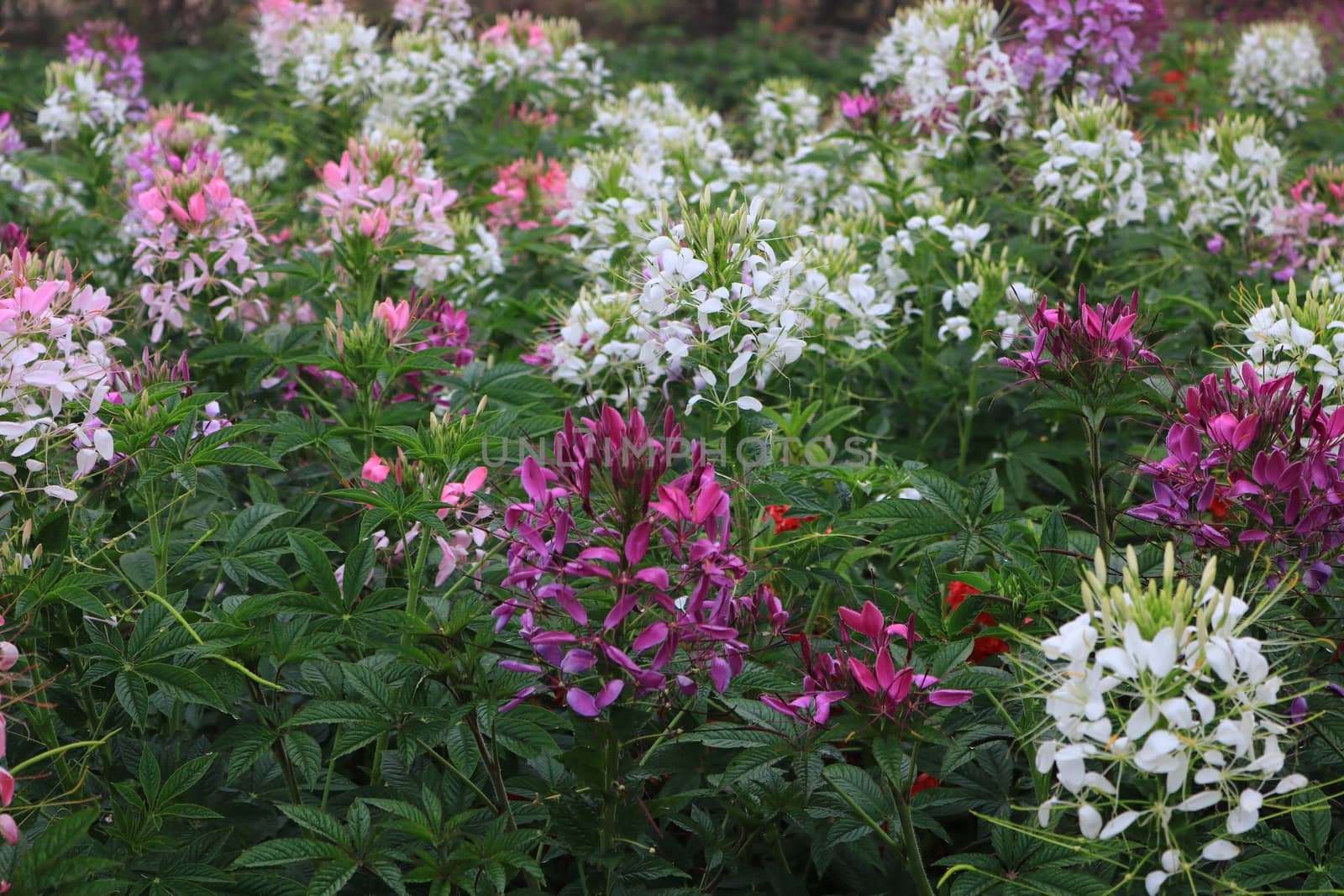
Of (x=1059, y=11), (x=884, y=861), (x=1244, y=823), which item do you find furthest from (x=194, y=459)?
(x=1059, y=11)

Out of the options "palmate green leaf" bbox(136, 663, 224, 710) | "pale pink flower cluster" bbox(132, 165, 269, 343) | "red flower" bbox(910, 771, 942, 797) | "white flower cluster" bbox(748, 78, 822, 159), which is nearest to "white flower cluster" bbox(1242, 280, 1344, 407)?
"red flower" bbox(910, 771, 942, 797)

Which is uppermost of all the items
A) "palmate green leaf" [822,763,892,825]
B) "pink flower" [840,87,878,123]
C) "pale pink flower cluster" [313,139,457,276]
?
"pink flower" [840,87,878,123]

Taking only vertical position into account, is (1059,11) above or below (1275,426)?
above

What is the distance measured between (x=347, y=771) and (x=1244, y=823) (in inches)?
59.9

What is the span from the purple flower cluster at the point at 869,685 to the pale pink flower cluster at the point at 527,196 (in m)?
2.68

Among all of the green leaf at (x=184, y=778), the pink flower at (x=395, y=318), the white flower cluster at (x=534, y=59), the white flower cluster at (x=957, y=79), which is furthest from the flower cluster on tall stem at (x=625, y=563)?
the white flower cluster at (x=534, y=59)

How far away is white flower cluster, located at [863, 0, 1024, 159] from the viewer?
132 inches

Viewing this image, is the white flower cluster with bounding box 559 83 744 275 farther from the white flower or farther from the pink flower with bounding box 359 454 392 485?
the white flower

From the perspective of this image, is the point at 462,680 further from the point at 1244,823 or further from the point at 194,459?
the point at 1244,823

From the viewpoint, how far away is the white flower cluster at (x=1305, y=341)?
5.87 ft

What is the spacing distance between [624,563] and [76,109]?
3835 millimetres

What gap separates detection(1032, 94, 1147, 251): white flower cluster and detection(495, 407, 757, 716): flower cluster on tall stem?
1990 millimetres

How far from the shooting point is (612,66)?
30.6ft

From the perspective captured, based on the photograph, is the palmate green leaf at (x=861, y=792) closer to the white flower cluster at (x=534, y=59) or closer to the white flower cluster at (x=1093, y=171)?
the white flower cluster at (x=1093, y=171)
